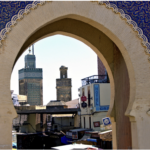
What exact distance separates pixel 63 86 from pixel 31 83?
6.49 meters

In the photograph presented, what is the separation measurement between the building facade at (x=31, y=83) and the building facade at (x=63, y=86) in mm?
3718

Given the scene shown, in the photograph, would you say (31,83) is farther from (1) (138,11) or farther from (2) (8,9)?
(2) (8,9)

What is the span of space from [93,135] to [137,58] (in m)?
14.9

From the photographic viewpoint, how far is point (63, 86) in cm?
4644

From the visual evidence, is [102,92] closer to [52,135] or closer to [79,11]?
[52,135]

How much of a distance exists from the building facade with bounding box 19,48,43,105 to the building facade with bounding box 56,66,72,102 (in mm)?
3718

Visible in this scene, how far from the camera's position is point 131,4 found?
15.9ft

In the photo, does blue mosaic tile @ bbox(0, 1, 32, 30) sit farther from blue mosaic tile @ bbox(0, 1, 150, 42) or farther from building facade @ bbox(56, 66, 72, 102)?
building facade @ bbox(56, 66, 72, 102)

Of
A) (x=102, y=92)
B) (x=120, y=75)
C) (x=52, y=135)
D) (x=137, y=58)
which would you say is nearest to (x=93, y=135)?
(x=102, y=92)

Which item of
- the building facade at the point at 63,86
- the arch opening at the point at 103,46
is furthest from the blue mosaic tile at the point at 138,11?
the building facade at the point at 63,86

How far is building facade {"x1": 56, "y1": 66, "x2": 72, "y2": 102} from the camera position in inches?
1813

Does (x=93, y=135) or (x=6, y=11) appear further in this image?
(x=93, y=135)

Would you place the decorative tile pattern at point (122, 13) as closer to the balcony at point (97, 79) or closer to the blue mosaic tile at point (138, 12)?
the blue mosaic tile at point (138, 12)

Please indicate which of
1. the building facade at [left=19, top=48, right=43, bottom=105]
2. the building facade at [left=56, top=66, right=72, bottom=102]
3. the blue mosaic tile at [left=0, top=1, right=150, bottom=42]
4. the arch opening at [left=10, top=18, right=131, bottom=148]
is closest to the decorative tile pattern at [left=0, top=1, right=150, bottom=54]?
the blue mosaic tile at [left=0, top=1, right=150, bottom=42]
